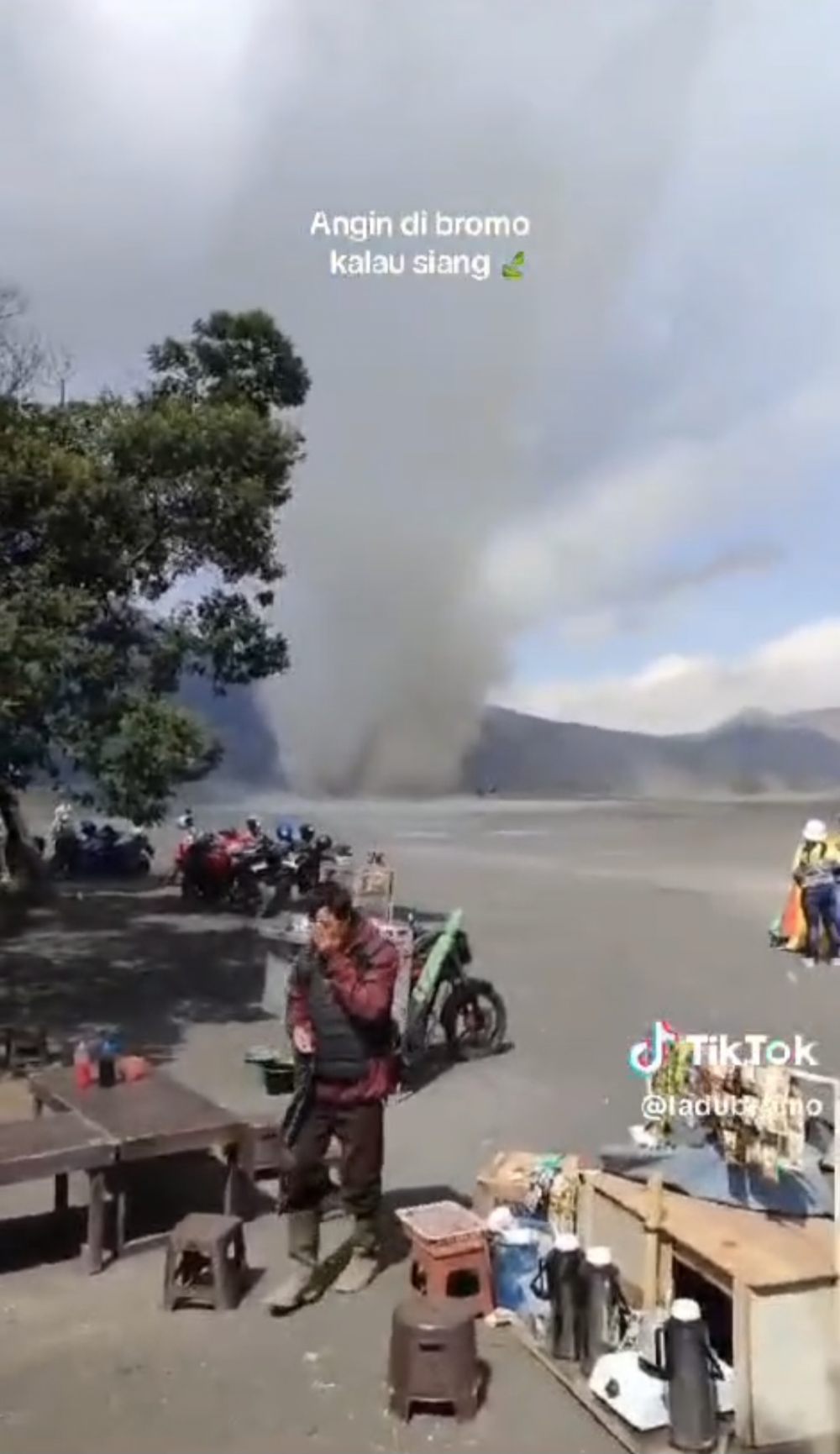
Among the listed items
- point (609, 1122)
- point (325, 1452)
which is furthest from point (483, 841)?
point (325, 1452)

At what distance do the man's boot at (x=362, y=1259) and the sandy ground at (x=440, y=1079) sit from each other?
Result: 6 cm

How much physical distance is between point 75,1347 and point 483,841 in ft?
43.9

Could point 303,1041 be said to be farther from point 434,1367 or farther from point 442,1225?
point 434,1367

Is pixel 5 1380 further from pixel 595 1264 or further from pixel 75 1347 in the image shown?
pixel 595 1264

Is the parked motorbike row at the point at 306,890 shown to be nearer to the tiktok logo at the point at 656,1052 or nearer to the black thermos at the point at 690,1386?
the tiktok logo at the point at 656,1052

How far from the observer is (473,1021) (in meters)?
6.68

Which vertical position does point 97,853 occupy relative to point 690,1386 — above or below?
above

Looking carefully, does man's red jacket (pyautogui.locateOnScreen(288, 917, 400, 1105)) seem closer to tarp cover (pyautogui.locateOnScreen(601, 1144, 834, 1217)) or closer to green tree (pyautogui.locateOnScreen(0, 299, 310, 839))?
tarp cover (pyautogui.locateOnScreen(601, 1144, 834, 1217))

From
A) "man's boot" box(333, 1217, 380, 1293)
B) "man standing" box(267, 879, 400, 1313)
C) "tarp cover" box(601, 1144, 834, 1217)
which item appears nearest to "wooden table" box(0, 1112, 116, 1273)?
"man standing" box(267, 879, 400, 1313)

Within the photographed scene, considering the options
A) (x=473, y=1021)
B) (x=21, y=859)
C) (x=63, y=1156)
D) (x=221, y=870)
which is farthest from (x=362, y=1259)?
(x=21, y=859)

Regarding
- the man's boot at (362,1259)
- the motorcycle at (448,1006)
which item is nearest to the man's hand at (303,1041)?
the man's boot at (362,1259)

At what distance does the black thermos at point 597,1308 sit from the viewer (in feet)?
10.4

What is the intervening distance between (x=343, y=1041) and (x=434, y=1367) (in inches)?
36.1

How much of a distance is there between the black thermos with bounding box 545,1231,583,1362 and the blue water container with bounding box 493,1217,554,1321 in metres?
0.21
